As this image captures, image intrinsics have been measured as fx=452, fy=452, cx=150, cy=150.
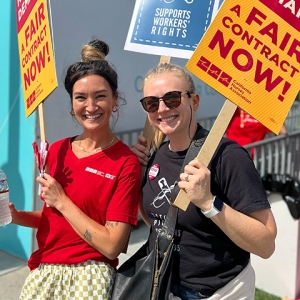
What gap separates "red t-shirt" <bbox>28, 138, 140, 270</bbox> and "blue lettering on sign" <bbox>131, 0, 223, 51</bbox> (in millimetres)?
658

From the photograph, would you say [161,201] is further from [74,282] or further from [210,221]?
[74,282]

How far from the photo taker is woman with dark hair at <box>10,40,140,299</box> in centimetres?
189

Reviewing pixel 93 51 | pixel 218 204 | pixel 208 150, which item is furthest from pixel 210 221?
pixel 93 51

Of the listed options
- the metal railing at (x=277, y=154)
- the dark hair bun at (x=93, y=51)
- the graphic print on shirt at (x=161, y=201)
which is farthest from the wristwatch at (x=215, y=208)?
the metal railing at (x=277, y=154)

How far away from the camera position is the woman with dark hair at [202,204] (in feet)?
5.36

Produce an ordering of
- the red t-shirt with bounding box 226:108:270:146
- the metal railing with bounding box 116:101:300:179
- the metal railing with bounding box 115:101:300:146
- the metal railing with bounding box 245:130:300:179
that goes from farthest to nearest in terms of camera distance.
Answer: the red t-shirt with bounding box 226:108:270:146
the metal railing with bounding box 245:130:300:179
the metal railing with bounding box 116:101:300:179
the metal railing with bounding box 115:101:300:146

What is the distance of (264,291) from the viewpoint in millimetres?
3926

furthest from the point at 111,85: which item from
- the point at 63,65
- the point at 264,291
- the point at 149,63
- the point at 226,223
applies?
the point at 149,63

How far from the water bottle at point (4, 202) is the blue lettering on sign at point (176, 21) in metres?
1.00

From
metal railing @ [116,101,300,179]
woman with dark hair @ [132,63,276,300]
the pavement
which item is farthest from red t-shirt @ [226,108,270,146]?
woman with dark hair @ [132,63,276,300]

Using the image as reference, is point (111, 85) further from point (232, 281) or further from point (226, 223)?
point (232, 281)

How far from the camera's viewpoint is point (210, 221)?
1.75 metres

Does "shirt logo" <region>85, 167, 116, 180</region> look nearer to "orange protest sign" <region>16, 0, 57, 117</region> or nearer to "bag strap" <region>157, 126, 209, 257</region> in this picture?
"bag strap" <region>157, 126, 209, 257</region>

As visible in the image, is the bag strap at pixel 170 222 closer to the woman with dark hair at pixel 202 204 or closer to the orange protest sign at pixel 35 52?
the woman with dark hair at pixel 202 204
